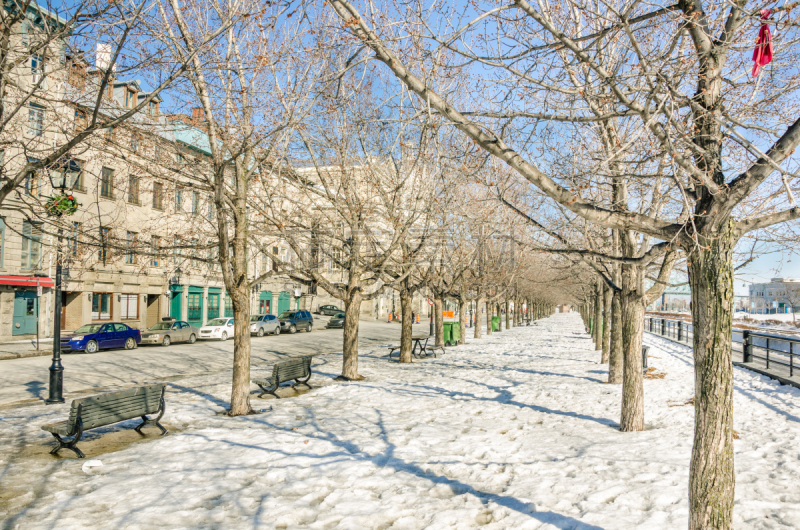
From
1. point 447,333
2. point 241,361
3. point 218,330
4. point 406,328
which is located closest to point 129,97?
point 241,361

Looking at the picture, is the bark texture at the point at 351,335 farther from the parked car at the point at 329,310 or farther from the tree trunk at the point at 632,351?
the parked car at the point at 329,310

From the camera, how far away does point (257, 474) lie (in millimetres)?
6168

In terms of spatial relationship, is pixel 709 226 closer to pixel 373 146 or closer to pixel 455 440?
pixel 455 440

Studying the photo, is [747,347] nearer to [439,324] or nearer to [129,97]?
[439,324]

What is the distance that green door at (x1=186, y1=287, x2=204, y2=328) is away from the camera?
40.7 meters

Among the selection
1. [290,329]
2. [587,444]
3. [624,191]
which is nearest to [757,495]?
[587,444]

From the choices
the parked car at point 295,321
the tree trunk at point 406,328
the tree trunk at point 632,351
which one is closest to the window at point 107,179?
the tree trunk at point 632,351

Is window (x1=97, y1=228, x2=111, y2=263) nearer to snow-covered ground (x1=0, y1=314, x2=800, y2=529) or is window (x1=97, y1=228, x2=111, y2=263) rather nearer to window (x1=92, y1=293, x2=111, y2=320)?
snow-covered ground (x1=0, y1=314, x2=800, y2=529)

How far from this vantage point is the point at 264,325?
112 ft

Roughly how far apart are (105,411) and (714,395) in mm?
7882

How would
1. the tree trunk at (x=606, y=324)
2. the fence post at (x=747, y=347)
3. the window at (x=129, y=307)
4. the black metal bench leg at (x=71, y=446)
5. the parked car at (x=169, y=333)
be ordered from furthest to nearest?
the window at (x=129, y=307) → the parked car at (x=169, y=333) → the tree trunk at (x=606, y=324) → the fence post at (x=747, y=347) → the black metal bench leg at (x=71, y=446)

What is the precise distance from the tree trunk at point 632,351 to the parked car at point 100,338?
22.9 metres

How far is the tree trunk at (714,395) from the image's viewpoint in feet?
13.4

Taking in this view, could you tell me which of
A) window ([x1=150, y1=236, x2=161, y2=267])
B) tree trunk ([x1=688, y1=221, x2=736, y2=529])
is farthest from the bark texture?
tree trunk ([x1=688, y1=221, x2=736, y2=529])
